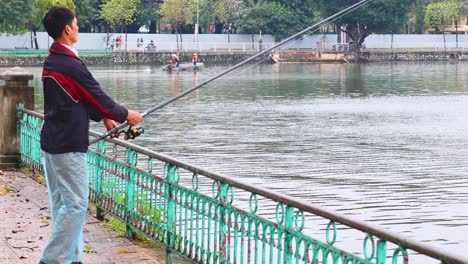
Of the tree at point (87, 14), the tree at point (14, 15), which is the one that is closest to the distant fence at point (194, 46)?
the tree at point (87, 14)

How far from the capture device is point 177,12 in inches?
3465

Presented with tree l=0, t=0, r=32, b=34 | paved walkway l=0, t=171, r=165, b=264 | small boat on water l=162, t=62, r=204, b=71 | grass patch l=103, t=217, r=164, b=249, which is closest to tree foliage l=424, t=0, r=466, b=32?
small boat on water l=162, t=62, r=204, b=71

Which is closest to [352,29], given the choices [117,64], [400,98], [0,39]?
[117,64]

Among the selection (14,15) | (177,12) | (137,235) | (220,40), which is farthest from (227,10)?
(137,235)

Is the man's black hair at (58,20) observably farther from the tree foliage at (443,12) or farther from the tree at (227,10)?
the tree foliage at (443,12)

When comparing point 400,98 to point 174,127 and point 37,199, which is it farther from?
point 37,199

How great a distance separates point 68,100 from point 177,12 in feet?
271

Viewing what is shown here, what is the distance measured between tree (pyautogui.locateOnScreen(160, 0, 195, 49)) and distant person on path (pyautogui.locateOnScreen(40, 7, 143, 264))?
266ft

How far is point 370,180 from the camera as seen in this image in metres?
18.0

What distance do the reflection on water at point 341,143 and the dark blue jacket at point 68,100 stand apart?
4.41m

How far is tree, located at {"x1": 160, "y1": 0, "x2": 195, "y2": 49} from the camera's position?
8706 centimetres

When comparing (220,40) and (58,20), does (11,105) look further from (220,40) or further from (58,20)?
(220,40)

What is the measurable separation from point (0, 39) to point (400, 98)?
156 ft

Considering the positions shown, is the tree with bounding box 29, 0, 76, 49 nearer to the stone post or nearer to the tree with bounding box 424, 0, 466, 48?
the tree with bounding box 424, 0, 466, 48
